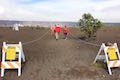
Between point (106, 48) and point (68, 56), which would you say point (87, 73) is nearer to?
point (106, 48)

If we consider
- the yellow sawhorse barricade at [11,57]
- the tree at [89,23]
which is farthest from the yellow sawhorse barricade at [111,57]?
the tree at [89,23]

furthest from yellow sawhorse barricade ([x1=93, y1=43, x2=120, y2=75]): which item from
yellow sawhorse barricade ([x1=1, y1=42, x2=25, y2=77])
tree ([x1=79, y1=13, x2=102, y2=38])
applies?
tree ([x1=79, y1=13, x2=102, y2=38])

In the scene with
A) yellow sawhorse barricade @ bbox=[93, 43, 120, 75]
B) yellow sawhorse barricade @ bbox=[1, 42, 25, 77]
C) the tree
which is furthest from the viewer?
the tree

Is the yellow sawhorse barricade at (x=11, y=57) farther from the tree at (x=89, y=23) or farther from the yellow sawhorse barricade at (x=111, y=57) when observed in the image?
the tree at (x=89, y=23)

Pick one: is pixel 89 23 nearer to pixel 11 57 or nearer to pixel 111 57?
pixel 111 57

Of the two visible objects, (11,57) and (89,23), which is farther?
(89,23)

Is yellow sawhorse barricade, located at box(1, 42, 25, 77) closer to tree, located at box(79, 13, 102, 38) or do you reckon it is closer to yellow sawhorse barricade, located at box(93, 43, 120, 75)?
yellow sawhorse barricade, located at box(93, 43, 120, 75)

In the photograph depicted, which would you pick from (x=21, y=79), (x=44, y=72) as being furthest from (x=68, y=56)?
(x=21, y=79)

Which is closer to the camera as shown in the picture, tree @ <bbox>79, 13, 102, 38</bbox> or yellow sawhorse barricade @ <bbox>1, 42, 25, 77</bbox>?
yellow sawhorse barricade @ <bbox>1, 42, 25, 77</bbox>

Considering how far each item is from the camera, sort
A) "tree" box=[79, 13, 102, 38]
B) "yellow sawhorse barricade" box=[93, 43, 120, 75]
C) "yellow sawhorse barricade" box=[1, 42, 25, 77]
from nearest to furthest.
Answer: "yellow sawhorse barricade" box=[1, 42, 25, 77] < "yellow sawhorse barricade" box=[93, 43, 120, 75] < "tree" box=[79, 13, 102, 38]

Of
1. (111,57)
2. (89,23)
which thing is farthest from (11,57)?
(89,23)

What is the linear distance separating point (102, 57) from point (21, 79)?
18.9ft

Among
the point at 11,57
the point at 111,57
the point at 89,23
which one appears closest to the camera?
the point at 11,57

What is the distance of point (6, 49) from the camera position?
19.0 meters
